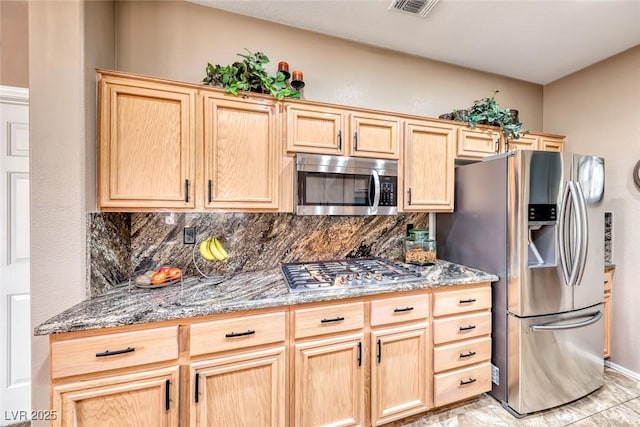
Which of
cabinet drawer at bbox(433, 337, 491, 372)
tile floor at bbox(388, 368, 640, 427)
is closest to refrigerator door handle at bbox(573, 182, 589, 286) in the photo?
cabinet drawer at bbox(433, 337, 491, 372)

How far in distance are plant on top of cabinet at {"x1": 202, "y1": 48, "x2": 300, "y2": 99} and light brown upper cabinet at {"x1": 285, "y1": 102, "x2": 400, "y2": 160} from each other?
0.14m

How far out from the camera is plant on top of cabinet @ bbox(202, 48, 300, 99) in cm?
172

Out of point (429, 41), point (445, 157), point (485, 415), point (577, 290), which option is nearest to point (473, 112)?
point (445, 157)

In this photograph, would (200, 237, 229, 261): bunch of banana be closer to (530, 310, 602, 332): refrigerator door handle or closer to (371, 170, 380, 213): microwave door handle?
(371, 170, 380, 213): microwave door handle

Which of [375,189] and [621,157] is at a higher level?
[621,157]

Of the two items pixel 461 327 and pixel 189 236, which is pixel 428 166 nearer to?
pixel 461 327

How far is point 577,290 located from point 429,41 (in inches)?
89.5

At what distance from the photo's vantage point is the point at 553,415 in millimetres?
1884

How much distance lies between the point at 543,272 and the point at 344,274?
1368 millimetres

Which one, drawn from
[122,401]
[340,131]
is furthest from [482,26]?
[122,401]

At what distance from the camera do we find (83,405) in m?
1.21

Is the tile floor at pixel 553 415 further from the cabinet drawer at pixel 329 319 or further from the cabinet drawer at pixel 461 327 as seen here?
the cabinet drawer at pixel 329 319

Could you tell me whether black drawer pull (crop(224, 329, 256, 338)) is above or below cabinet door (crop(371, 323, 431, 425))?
above

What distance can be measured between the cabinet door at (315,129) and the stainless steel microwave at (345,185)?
0.07 m
